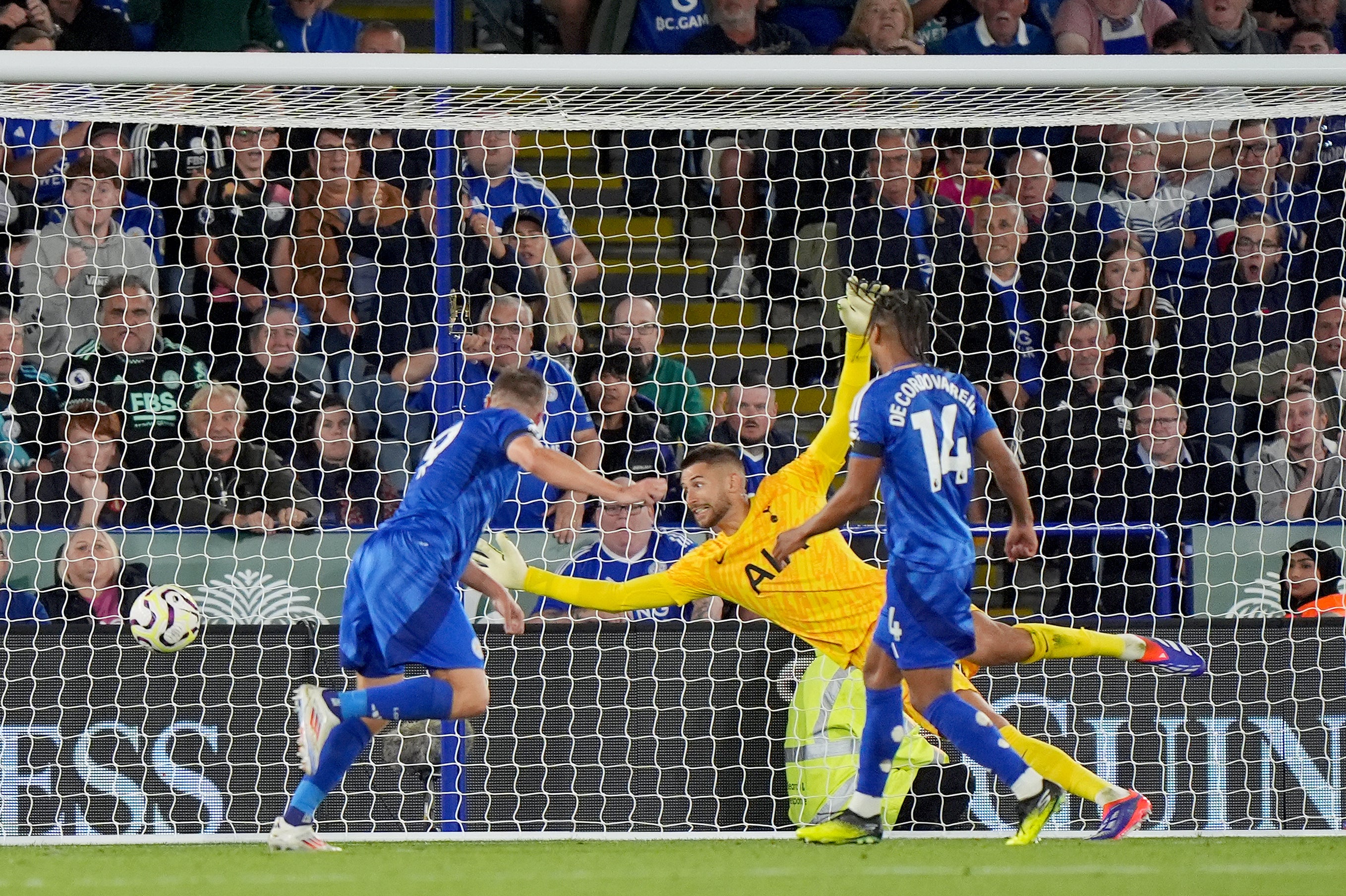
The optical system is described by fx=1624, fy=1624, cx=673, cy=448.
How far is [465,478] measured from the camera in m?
5.22

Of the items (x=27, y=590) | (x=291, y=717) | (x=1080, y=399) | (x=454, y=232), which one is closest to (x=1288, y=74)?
(x=1080, y=399)

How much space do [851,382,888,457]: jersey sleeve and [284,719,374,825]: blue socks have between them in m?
1.82

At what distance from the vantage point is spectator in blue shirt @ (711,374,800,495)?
638cm

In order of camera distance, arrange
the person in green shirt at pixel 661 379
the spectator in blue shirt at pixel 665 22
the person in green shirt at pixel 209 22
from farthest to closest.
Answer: the spectator in blue shirt at pixel 665 22 < the person in green shirt at pixel 209 22 < the person in green shirt at pixel 661 379

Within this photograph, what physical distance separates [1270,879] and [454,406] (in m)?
3.38

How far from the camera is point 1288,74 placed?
4934mm

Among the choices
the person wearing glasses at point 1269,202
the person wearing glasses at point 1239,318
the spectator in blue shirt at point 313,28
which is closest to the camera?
the person wearing glasses at point 1239,318

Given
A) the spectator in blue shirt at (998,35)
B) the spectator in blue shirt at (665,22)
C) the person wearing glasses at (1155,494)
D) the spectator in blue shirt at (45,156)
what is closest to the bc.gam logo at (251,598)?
the spectator in blue shirt at (45,156)

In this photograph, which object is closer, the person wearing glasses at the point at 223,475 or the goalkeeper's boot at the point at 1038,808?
the goalkeeper's boot at the point at 1038,808

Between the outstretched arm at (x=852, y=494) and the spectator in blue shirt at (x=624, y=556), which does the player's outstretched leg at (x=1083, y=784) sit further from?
the spectator in blue shirt at (x=624, y=556)

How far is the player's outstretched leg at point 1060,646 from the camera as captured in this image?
5.27 metres

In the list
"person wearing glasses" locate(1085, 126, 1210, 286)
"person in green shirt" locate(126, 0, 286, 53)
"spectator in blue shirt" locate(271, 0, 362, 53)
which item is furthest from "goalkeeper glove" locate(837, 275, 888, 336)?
"person in green shirt" locate(126, 0, 286, 53)

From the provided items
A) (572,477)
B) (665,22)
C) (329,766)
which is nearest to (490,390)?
(572,477)

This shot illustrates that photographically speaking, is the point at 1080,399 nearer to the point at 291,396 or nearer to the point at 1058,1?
the point at 1058,1
